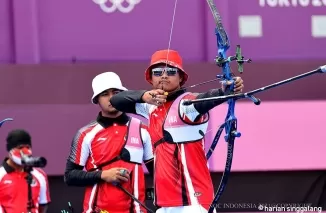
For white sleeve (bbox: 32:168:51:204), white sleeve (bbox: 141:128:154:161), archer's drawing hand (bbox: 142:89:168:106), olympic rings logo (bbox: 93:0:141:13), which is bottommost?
white sleeve (bbox: 32:168:51:204)

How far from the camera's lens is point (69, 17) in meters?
7.09

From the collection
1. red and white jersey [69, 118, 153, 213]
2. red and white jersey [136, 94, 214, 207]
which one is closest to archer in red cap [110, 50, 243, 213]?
red and white jersey [136, 94, 214, 207]

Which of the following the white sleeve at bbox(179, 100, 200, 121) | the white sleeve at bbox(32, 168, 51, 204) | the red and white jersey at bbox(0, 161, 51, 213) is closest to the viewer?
the white sleeve at bbox(179, 100, 200, 121)

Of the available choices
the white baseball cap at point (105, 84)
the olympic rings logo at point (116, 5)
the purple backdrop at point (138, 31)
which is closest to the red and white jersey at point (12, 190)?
the white baseball cap at point (105, 84)

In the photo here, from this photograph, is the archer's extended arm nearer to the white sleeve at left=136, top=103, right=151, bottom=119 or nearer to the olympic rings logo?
the white sleeve at left=136, top=103, right=151, bottom=119

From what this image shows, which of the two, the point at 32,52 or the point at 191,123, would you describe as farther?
the point at 32,52

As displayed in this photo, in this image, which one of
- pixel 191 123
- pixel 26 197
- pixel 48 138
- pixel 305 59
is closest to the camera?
pixel 191 123

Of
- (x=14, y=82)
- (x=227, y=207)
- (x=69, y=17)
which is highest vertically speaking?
(x=69, y=17)

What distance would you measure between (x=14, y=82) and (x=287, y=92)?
7.02ft

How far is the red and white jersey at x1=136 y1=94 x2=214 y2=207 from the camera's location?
455 centimetres

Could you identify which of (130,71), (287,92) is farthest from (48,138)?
(287,92)

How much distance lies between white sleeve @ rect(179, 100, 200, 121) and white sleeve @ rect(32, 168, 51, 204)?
2.11 meters

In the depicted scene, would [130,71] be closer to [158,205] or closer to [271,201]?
[271,201]

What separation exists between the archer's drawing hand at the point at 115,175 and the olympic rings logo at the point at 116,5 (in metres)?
2.18
